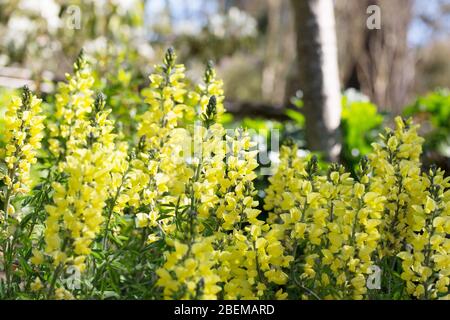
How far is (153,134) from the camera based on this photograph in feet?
6.90

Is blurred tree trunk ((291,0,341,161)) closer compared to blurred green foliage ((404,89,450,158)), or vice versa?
blurred tree trunk ((291,0,341,161))

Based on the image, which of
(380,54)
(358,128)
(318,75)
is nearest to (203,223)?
(318,75)

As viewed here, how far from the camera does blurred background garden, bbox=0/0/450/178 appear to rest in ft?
12.6

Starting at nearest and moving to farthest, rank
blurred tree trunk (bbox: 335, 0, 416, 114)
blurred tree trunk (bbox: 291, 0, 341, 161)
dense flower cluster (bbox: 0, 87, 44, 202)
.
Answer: dense flower cluster (bbox: 0, 87, 44, 202), blurred tree trunk (bbox: 291, 0, 341, 161), blurred tree trunk (bbox: 335, 0, 416, 114)

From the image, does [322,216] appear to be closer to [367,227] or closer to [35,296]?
[367,227]

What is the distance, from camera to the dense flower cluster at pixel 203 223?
5.12 feet

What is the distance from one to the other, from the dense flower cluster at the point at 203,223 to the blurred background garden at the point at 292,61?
0.57 metres

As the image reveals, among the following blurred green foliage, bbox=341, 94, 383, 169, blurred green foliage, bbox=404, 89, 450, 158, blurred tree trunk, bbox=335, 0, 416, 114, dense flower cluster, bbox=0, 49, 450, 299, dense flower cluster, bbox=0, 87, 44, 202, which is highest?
blurred tree trunk, bbox=335, 0, 416, 114

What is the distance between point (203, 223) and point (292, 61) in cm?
673

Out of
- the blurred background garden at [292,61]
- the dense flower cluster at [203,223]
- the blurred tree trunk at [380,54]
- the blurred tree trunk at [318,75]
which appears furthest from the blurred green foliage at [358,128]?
the blurred tree trunk at [380,54]

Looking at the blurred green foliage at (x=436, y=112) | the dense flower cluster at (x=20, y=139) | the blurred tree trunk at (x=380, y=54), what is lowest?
the dense flower cluster at (x=20, y=139)

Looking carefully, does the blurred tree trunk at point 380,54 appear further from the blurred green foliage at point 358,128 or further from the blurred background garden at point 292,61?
the blurred green foliage at point 358,128

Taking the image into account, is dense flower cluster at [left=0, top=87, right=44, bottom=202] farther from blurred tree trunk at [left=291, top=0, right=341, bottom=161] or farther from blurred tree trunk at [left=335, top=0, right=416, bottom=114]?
blurred tree trunk at [left=335, top=0, right=416, bottom=114]

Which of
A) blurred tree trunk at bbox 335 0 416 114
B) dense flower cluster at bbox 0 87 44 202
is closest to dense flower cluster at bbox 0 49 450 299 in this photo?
dense flower cluster at bbox 0 87 44 202
